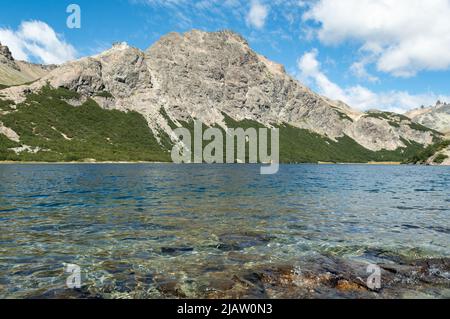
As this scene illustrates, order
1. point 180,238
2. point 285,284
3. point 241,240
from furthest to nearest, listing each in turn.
A: point 180,238 → point 241,240 → point 285,284

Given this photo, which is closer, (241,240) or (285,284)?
(285,284)

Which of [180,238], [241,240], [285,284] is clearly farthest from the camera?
[180,238]

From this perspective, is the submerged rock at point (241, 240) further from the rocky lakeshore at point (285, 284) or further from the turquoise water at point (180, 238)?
the rocky lakeshore at point (285, 284)

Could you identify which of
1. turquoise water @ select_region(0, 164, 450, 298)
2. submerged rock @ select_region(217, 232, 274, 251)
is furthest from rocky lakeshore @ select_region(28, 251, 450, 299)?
submerged rock @ select_region(217, 232, 274, 251)

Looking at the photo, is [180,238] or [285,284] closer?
[285,284]

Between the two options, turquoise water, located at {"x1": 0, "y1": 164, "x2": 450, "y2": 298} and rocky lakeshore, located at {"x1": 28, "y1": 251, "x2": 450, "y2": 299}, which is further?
turquoise water, located at {"x1": 0, "y1": 164, "x2": 450, "y2": 298}

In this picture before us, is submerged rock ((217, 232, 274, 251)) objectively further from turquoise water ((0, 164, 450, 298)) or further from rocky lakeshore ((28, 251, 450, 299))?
rocky lakeshore ((28, 251, 450, 299))

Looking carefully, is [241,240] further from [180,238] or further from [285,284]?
[285,284]

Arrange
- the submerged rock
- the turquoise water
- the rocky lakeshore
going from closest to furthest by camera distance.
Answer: the rocky lakeshore, the turquoise water, the submerged rock

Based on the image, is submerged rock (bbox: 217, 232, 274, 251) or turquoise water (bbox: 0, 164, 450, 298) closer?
turquoise water (bbox: 0, 164, 450, 298)

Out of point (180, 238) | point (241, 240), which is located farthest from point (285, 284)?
point (180, 238)

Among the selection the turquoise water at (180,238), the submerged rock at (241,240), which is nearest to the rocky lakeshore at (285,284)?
the turquoise water at (180,238)

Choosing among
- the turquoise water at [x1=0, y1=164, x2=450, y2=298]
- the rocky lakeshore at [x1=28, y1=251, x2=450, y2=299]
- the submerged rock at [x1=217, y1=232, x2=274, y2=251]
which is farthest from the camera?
the submerged rock at [x1=217, y1=232, x2=274, y2=251]

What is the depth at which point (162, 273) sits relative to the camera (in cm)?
1692
